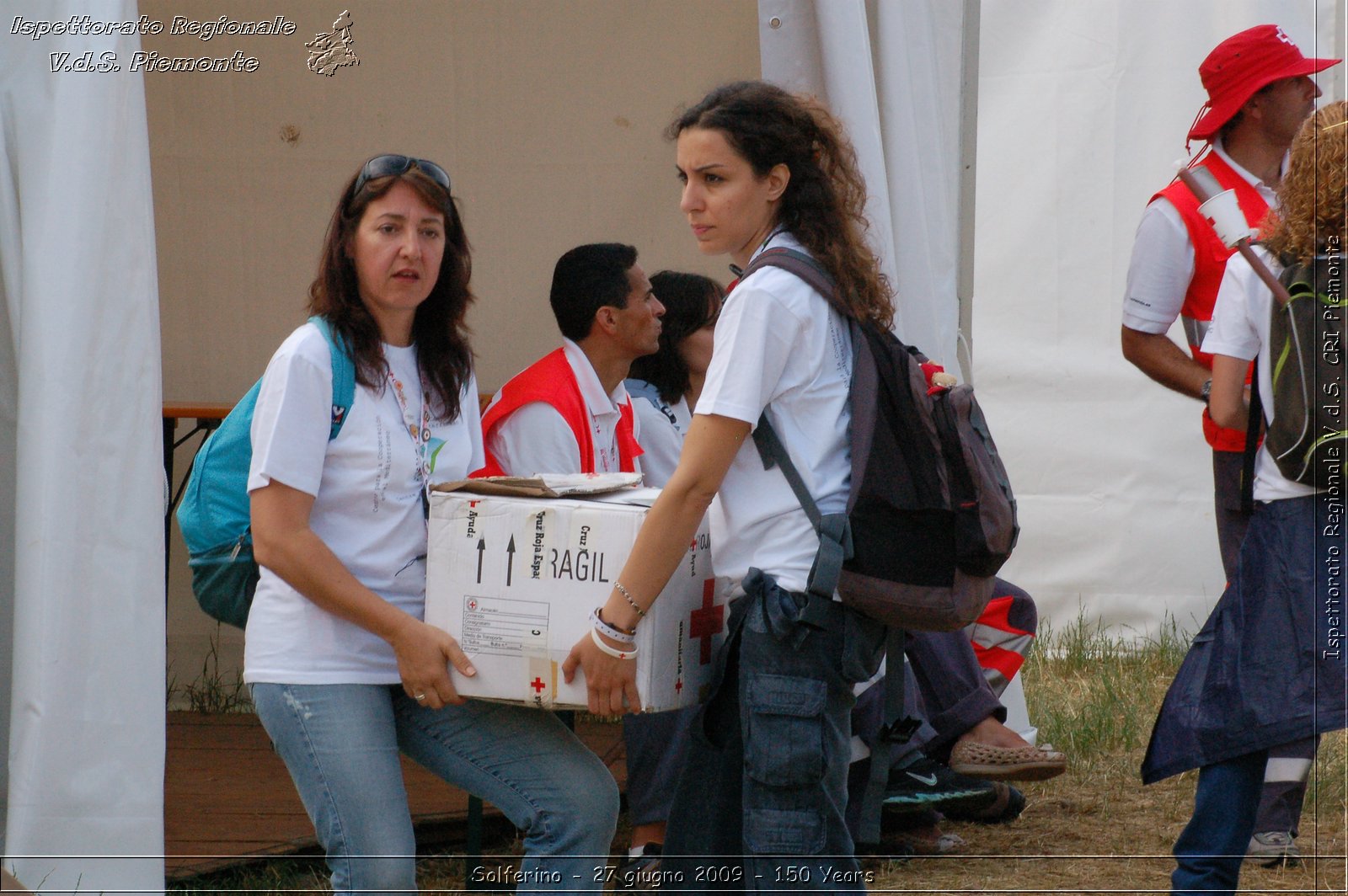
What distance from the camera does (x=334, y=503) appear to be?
2.22m

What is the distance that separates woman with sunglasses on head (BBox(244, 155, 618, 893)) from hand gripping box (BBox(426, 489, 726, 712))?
59 millimetres

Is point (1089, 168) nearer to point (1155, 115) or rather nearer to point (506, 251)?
point (1155, 115)

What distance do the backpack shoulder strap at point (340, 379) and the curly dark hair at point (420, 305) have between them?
2 cm

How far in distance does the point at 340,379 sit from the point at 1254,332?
69.1 inches

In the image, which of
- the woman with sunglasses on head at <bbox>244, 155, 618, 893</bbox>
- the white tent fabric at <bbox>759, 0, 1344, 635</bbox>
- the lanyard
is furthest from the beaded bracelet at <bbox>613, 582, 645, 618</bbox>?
the white tent fabric at <bbox>759, 0, 1344, 635</bbox>

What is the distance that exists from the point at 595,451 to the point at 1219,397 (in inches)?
55.0

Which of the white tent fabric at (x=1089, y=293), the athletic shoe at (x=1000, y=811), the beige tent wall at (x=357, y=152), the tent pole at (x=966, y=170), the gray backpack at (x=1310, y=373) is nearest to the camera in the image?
the gray backpack at (x=1310, y=373)

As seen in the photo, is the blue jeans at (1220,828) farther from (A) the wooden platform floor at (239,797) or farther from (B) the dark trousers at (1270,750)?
(A) the wooden platform floor at (239,797)

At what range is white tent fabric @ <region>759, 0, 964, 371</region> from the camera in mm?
3229

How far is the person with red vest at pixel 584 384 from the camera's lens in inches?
128

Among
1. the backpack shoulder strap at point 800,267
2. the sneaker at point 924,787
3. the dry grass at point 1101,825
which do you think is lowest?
the dry grass at point 1101,825

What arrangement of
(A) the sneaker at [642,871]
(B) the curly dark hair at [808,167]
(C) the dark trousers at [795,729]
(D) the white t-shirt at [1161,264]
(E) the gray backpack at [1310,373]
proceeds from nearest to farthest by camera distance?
1. (C) the dark trousers at [795,729]
2. (B) the curly dark hair at [808,167]
3. (E) the gray backpack at [1310,373]
4. (A) the sneaker at [642,871]
5. (D) the white t-shirt at [1161,264]

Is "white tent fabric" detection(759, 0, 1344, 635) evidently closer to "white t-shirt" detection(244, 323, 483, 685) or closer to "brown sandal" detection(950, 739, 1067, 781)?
"brown sandal" detection(950, 739, 1067, 781)

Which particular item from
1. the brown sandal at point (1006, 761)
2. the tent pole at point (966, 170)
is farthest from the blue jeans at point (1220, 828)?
the tent pole at point (966, 170)
